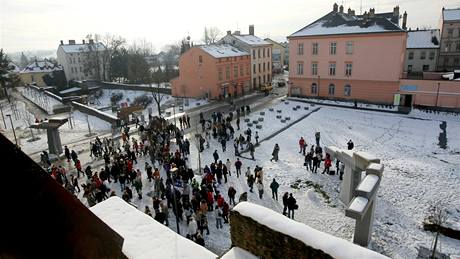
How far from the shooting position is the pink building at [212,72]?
42.5 meters

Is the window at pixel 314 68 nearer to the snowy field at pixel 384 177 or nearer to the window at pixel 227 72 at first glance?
the snowy field at pixel 384 177

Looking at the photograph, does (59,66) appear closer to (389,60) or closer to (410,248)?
(389,60)

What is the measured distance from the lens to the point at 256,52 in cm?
5006

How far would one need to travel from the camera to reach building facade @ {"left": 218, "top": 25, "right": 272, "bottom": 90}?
48.8 metres

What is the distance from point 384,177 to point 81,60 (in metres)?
70.3

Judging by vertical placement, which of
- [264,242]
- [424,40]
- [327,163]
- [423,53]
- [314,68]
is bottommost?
[327,163]

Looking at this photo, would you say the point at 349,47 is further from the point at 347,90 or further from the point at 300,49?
the point at 300,49

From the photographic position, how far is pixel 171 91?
156ft

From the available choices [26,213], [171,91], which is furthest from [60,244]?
[171,91]

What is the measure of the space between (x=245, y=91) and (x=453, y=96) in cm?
2690

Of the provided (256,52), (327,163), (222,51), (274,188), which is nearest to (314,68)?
(256,52)

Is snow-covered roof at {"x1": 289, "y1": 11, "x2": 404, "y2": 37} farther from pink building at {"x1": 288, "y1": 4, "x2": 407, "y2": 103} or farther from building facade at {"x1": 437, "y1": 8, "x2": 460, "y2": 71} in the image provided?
building facade at {"x1": 437, "y1": 8, "x2": 460, "y2": 71}

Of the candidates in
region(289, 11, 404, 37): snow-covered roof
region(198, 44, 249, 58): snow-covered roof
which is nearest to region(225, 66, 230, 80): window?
region(198, 44, 249, 58): snow-covered roof

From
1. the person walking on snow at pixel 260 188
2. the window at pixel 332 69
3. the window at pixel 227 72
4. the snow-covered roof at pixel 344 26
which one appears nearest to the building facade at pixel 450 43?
the snow-covered roof at pixel 344 26
